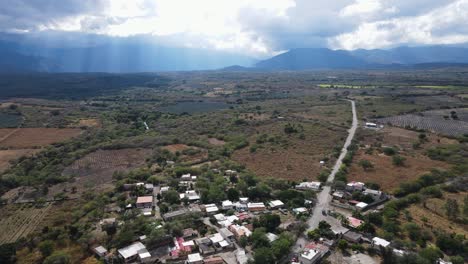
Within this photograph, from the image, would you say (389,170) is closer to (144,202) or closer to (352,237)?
(352,237)

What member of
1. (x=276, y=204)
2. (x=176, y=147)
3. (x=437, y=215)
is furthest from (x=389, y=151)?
(x=176, y=147)

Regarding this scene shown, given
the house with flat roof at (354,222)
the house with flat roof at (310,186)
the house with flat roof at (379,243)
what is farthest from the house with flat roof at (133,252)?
the house with flat roof at (310,186)

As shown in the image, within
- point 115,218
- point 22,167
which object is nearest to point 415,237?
point 115,218

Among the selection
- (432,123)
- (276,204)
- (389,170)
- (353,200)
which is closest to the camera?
(276,204)

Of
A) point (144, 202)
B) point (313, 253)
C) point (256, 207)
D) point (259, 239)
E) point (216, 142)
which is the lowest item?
point (216, 142)

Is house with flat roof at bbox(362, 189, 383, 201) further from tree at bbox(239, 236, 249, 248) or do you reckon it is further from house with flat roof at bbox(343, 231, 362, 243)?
tree at bbox(239, 236, 249, 248)

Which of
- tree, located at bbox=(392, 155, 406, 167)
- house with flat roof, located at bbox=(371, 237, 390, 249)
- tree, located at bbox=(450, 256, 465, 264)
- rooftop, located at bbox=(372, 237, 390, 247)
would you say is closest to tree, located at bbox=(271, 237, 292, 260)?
house with flat roof, located at bbox=(371, 237, 390, 249)
